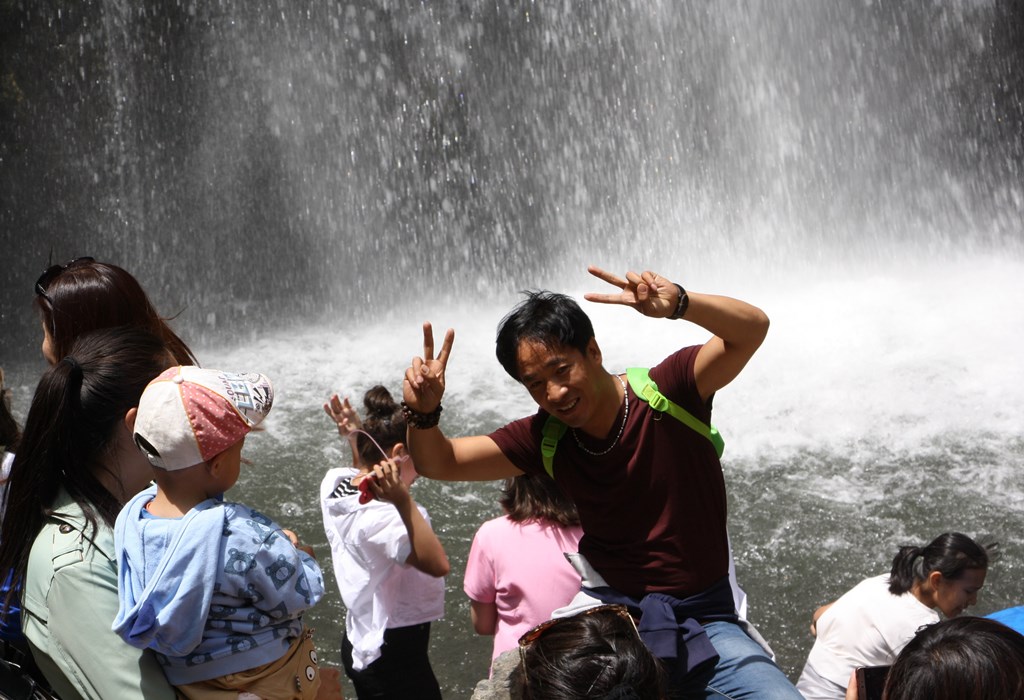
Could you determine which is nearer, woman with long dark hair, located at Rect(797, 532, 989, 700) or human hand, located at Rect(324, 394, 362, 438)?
woman with long dark hair, located at Rect(797, 532, 989, 700)

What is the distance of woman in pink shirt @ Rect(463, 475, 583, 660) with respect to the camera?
10.5 feet

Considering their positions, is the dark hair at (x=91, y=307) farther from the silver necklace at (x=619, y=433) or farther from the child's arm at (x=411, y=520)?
the silver necklace at (x=619, y=433)

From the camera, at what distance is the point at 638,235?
1137 centimetres

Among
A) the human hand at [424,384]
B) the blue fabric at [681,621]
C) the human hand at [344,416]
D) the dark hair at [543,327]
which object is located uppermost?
the dark hair at [543,327]

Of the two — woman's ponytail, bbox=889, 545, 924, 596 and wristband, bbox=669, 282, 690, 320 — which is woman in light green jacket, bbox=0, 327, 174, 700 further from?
woman's ponytail, bbox=889, 545, 924, 596

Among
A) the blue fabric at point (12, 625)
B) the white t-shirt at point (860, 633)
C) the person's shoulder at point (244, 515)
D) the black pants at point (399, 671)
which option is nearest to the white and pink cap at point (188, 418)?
the person's shoulder at point (244, 515)

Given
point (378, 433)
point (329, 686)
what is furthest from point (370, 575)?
point (329, 686)

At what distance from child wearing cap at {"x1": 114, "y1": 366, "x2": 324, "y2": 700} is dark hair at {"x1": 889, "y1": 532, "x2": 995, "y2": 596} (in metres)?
2.11

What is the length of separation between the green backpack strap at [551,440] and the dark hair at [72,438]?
0.98m

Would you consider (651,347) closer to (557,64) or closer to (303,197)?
(557,64)

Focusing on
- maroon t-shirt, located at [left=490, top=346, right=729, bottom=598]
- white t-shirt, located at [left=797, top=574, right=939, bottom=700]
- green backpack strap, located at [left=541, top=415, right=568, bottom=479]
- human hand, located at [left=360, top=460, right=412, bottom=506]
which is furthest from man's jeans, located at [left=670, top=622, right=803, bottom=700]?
white t-shirt, located at [left=797, top=574, right=939, bottom=700]

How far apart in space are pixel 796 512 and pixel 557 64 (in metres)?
7.30

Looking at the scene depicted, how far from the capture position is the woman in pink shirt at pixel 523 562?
320cm

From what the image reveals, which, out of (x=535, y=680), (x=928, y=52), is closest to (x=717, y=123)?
(x=928, y=52)
